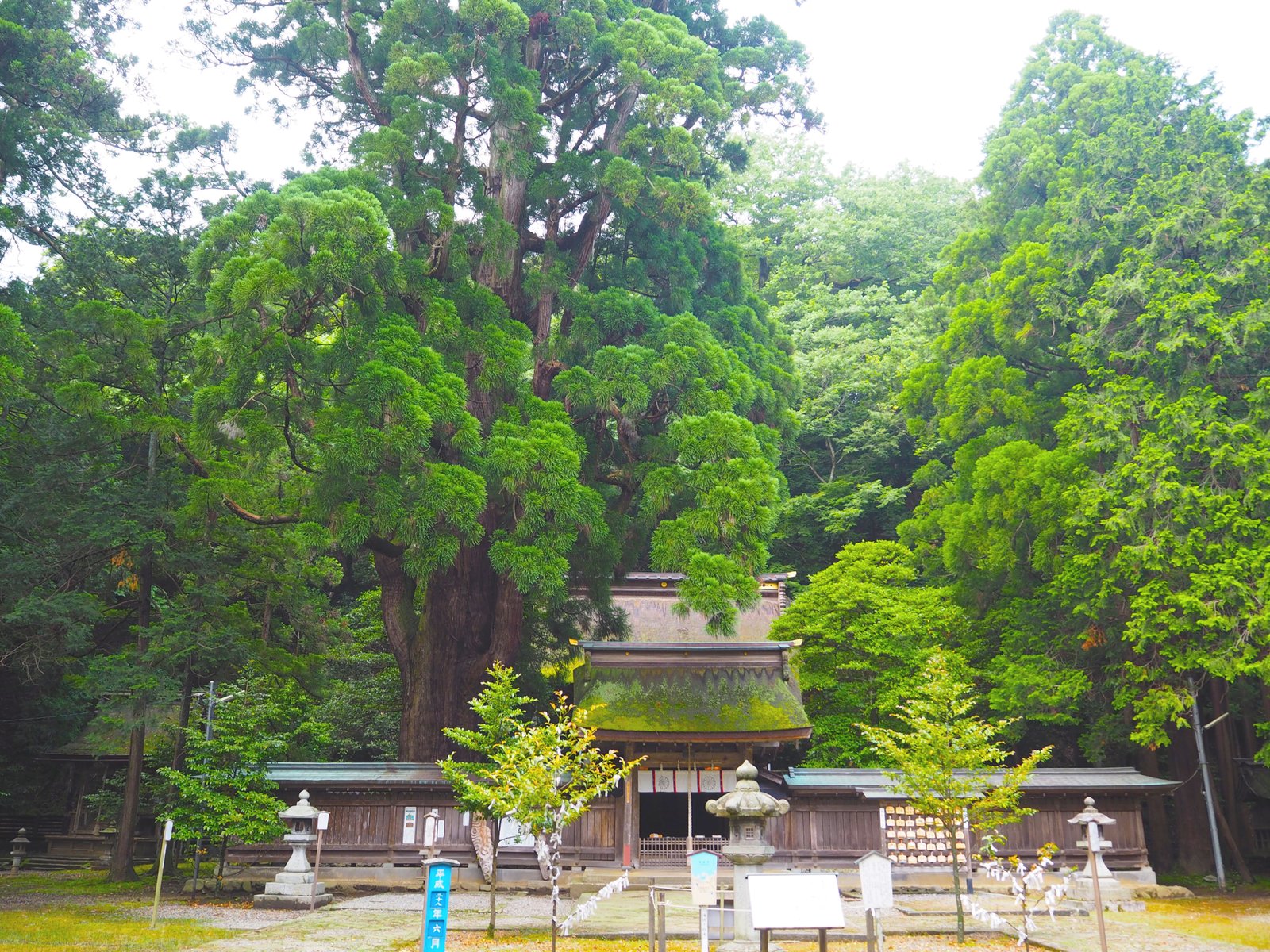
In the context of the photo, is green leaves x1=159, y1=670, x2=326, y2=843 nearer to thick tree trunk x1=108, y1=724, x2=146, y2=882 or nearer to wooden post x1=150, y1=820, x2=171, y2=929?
wooden post x1=150, y1=820, x2=171, y2=929

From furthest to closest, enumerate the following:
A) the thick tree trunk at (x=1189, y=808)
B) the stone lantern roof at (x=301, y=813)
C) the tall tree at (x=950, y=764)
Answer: the thick tree trunk at (x=1189, y=808), the stone lantern roof at (x=301, y=813), the tall tree at (x=950, y=764)

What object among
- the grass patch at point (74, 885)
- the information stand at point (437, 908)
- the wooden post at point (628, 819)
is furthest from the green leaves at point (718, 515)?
the grass patch at point (74, 885)

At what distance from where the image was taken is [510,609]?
573 inches

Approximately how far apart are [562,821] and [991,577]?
11.8 m

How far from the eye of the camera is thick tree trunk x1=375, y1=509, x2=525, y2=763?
48.2 feet

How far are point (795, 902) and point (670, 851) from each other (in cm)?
870

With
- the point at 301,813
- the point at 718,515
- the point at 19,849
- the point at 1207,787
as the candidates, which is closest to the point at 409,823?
the point at 301,813

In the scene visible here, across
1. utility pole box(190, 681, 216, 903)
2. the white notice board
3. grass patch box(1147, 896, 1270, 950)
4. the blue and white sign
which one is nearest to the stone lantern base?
utility pole box(190, 681, 216, 903)

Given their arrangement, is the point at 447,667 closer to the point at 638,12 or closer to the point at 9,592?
the point at 9,592

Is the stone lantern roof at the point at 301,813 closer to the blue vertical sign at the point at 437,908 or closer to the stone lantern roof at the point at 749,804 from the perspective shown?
the blue vertical sign at the point at 437,908

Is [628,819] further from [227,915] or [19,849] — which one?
[19,849]

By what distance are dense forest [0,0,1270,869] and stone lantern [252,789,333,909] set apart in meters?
1.46

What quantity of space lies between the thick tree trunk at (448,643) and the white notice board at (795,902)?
798cm

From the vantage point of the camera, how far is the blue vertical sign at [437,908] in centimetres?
728
